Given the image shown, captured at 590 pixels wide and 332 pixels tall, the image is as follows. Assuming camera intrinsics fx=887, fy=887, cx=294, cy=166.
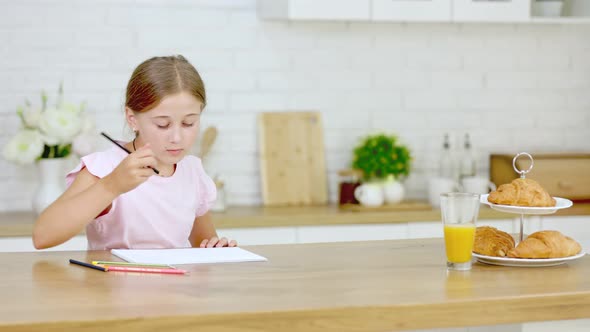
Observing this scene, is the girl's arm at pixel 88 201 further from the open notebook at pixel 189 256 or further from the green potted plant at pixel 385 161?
the green potted plant at pixel 385 161

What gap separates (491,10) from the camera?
421 cm

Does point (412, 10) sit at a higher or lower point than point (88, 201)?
higher

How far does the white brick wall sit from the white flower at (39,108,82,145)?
0.37 metres

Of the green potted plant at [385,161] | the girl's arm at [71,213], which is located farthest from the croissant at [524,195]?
the green potted plant at [385,161]

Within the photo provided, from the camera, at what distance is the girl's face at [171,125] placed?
2402mm

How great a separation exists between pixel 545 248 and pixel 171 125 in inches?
40.3

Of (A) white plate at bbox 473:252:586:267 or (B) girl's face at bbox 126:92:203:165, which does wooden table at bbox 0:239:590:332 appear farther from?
(B) girl's face at bbox 126:92:203:165

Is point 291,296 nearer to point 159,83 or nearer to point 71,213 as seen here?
point 71,213

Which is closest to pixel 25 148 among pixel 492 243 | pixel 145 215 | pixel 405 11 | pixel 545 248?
pixel 145 215

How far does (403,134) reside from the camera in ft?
14.8

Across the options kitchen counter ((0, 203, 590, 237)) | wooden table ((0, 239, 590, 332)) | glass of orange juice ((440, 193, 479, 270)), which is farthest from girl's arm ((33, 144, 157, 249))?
kitchen counter ((0, 203, 590, 237))

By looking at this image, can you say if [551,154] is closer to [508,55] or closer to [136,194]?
[508,55]

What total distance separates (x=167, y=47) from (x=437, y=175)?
152 cm

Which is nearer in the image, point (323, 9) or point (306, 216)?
point (306, 216)
